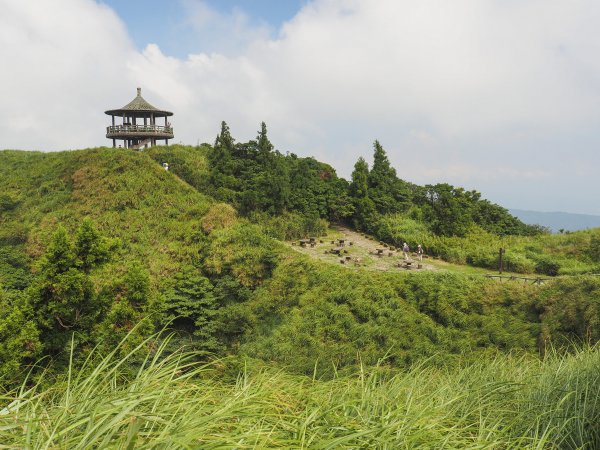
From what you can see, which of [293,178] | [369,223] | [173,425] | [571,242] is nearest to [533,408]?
[173,425]

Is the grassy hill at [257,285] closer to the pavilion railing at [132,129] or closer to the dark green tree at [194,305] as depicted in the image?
the dark green tree at [194,305]

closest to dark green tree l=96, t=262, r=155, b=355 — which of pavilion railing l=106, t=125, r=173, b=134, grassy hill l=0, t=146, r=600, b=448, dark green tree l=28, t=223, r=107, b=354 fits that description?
grassy hill l=0, t=146, r=600, b=448

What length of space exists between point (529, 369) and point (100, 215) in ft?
54.2

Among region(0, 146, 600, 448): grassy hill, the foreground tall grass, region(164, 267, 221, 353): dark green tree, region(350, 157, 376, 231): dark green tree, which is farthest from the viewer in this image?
region(350, 157, 376, 231): dark green tree

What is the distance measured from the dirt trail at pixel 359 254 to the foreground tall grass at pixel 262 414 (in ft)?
36.4

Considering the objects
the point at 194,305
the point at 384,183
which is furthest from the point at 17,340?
the point at 384,183

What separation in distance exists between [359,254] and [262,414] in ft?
46.6

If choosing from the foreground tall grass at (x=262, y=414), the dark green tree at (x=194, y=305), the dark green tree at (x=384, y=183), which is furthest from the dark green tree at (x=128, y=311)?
the dark green tree at (x=384, y=183)

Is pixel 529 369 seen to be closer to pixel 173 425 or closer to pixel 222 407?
pixel 222 407

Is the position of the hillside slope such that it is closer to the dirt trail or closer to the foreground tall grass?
the dirt trail

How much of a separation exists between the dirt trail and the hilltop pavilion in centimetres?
1211

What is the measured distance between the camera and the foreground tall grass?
1.58m

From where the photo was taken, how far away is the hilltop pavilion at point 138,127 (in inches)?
931

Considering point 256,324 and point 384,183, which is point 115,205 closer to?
point 256,324
